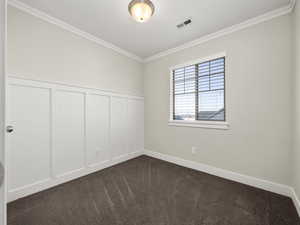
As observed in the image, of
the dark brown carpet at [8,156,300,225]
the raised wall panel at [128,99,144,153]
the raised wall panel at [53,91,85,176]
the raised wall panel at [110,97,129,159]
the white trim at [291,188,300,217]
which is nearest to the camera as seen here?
Answer: the dark brown carpet at [8,156,300,225]

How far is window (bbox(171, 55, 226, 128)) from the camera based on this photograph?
99.0 inches

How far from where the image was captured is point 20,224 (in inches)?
54.6

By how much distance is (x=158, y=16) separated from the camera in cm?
205

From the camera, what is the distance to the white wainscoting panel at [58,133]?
1.78 meters

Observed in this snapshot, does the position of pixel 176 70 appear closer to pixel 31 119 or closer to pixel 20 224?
pixel 31 119

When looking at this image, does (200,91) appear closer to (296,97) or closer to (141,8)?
(296,97)

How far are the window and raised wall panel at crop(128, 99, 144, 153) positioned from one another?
925 mm

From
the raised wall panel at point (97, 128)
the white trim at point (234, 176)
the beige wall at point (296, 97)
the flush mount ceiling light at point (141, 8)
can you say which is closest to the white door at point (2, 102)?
the flush mount ceiling light at point (141, 8)

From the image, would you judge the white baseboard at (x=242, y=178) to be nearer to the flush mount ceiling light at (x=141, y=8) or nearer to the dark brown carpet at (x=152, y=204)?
the dark brown carpet at (x=152, y=204)

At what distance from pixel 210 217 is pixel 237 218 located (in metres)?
0.30

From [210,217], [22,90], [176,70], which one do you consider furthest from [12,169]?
[176,70]

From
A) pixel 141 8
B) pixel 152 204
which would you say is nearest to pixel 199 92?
pixel 141 8

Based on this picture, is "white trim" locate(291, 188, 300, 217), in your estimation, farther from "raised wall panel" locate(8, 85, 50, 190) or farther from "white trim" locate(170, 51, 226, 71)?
"raised wall panel" locate(8, 85, 50, 190)

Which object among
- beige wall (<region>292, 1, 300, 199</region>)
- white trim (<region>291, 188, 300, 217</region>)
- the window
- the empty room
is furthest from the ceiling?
white trim (<region>291, 188, 300, 217</region>)
